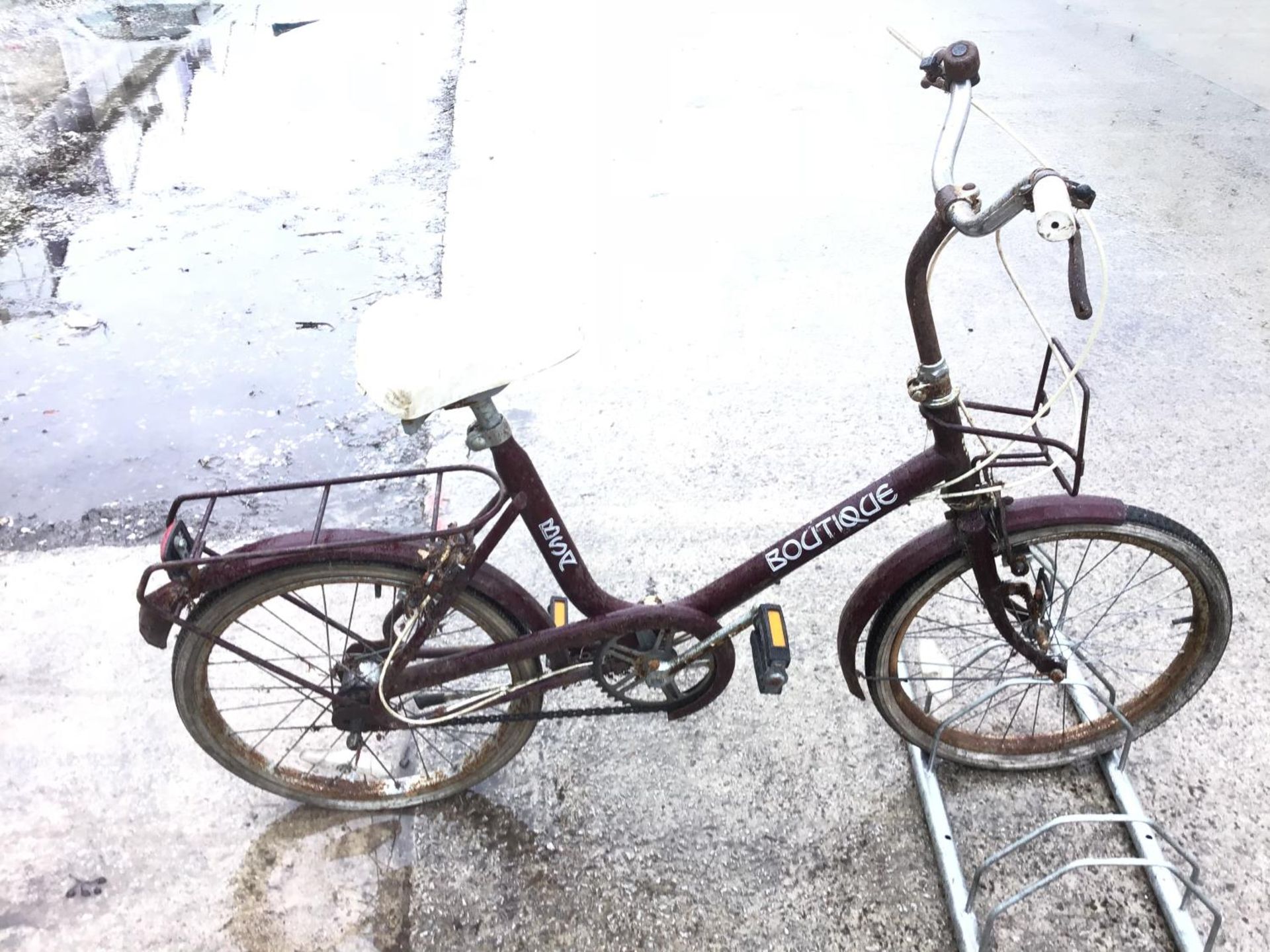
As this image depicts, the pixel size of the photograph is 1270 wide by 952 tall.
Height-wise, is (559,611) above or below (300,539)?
below

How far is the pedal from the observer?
1948 millimetres

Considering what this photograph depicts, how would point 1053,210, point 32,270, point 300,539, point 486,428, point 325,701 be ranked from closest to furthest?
point 1053,210 < point 486,428 < point 300,539 < point 325,701 < point 32,270

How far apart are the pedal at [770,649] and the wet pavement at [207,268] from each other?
1588 mm

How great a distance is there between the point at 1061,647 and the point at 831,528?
789 millimetres

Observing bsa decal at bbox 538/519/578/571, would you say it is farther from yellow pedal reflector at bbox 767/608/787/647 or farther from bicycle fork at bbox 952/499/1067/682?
bicycle fork at bbox 952/499/1067/682

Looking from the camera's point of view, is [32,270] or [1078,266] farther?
[32,270]

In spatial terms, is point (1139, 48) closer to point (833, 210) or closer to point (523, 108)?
point (833, 210)

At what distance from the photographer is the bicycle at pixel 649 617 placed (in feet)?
5.50

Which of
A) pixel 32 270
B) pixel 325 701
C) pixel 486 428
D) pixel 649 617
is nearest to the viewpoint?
pixel 486 428

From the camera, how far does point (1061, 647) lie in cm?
228

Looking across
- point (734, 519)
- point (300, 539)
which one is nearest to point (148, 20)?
point (734, 519)

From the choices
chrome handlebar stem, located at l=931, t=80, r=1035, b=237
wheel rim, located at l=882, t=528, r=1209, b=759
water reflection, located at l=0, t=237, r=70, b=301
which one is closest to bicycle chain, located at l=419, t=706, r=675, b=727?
wheel rim, located at l=882, t=528, r=1209, b=759

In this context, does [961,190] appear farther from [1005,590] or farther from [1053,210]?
[1005,590]

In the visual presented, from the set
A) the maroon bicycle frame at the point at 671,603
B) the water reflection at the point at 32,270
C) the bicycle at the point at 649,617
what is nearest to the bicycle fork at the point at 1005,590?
the bicycle at the point at 649,617
